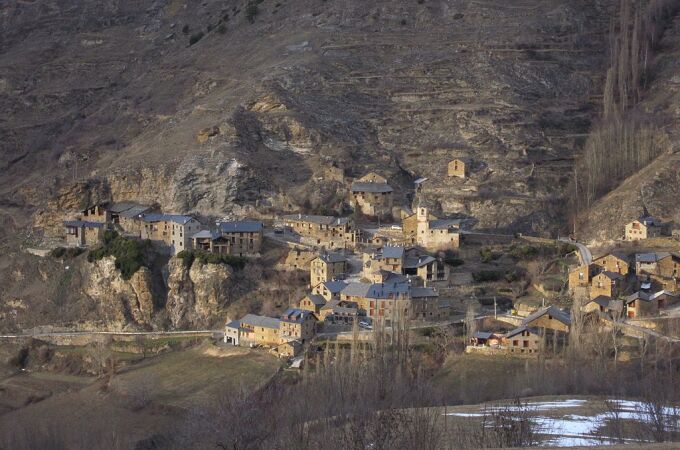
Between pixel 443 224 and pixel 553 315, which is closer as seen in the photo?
pixel 553 315

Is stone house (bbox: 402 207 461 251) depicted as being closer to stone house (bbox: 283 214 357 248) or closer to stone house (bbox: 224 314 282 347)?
stone house (bbox: 283 214 357 248)

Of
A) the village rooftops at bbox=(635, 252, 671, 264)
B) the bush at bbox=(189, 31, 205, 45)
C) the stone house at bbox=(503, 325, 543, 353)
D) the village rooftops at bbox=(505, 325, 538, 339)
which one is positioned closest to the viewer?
the stone house at bbox=(503, 325, 543, 353)

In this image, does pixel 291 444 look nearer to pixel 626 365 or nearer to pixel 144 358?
pixel 626 365

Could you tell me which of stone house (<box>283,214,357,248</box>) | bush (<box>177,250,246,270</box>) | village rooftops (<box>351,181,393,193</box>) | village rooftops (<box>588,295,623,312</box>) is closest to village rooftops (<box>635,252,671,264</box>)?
village rooftops (<box>588,295,623,312</box>)

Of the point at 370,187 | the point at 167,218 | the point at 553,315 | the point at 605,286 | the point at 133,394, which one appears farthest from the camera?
the point at 370,187

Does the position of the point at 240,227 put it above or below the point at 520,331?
above

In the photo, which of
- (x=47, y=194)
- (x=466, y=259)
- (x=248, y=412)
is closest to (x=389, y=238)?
(x=466, y=259)

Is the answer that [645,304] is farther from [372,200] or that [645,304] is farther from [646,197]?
[372,200]

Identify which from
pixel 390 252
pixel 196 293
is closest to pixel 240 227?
pixel 196 293
